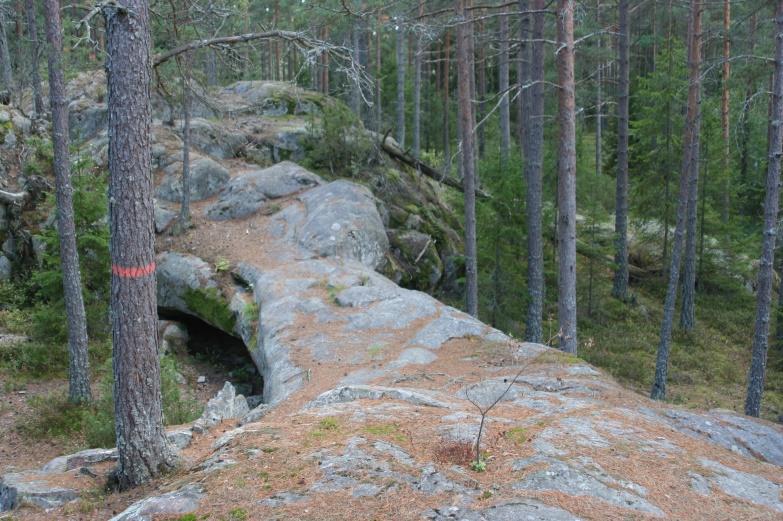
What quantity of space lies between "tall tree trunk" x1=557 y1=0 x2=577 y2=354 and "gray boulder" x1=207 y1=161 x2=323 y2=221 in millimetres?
10674

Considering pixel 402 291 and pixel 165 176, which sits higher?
pixel 165 176

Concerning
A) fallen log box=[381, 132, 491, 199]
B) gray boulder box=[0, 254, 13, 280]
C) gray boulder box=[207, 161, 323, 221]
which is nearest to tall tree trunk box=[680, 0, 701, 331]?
fallen log box=[381, 132, 491, 199]

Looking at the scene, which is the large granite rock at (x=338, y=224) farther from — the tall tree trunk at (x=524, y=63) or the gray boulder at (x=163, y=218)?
the tall tree trunk at (x=524, y=63)

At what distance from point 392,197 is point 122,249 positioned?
619 inches

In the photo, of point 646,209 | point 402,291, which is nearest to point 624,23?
point 646,209

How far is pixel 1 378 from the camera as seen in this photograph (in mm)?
13109

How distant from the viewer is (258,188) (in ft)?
61.3

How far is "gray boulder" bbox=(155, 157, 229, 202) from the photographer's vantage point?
61.7 feet

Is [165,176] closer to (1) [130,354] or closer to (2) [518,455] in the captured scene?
(1) [130,354]

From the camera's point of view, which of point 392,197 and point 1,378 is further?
point 392,197

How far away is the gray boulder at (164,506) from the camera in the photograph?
15.4 ft

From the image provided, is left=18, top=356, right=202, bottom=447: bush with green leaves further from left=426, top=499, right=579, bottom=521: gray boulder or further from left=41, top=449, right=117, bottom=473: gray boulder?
left=426, top=499, right=579, bottom=521: gray boulder

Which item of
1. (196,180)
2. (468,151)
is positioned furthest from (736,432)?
(196,180)

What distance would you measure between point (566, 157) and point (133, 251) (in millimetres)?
6840
